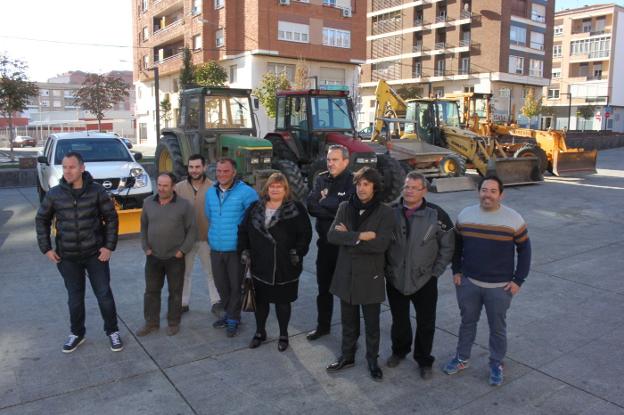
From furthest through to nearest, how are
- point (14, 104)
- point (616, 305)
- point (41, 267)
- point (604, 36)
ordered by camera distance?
point (604, 36) < point (14, 104) < point (41, 267) < point (616, 305)

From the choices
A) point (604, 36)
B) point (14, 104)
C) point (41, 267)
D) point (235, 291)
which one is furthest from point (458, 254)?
point (604, 36)

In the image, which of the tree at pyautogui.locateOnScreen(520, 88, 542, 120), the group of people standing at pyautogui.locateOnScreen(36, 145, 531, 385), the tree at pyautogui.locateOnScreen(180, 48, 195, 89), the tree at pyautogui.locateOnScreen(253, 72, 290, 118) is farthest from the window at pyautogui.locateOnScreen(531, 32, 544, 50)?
the group of people standing at pyautogui.locateOnScreen(36, 145, 531, 385)

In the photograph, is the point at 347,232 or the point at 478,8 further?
the point at 478,8

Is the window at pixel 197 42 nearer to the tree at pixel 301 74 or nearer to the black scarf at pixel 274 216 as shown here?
the tree at pixel 301 74

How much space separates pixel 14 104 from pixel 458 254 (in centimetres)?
2647

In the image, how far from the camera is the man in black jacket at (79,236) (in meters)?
4.39

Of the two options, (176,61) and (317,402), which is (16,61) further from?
(317,402)

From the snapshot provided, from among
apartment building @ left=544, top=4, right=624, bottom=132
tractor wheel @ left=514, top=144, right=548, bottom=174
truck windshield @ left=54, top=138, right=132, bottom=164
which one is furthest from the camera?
apartment building @ left=544, top=4, right=624, bottom=132

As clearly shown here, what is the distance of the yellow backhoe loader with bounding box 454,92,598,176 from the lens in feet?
55.6

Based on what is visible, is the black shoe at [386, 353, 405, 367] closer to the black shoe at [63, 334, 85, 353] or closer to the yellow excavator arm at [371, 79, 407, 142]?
the black shoe at [63, 334, 85, 353]

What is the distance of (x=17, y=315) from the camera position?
535 centimetres

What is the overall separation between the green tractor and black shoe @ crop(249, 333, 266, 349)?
5794mm

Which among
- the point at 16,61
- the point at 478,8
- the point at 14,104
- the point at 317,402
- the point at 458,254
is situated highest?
the point at 478,8

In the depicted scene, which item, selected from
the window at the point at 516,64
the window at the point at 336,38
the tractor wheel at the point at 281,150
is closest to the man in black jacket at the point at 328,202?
the tractor wheel at the point at 281,150
